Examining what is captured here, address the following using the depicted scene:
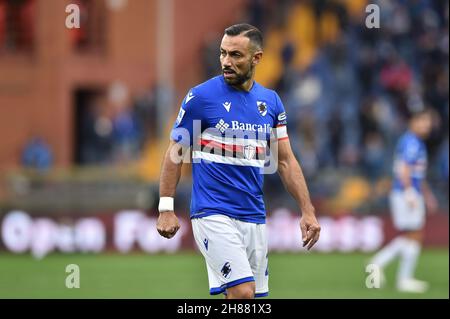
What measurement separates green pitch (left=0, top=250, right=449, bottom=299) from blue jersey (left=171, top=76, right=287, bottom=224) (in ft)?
17.6

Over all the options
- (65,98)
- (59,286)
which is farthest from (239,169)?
(65,98)

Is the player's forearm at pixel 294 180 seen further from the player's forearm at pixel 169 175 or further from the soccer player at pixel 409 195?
the soccer player at pixel 409 195

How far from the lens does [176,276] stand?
1620cm

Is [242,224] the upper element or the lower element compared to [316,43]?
lower

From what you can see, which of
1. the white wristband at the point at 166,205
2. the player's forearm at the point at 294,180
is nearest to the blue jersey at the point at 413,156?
the player's forearm at the point at 294,180

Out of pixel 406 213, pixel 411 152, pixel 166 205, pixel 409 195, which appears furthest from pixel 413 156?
pixel 166 205

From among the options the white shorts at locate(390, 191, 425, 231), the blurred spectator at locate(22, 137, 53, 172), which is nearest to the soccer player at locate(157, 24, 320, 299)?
the white shorts at locate(390, 191, 425, 231)

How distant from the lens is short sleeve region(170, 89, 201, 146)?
7848 mm

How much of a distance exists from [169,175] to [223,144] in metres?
0.46

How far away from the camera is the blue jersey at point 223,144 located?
7.89m

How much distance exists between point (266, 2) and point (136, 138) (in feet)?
16.3

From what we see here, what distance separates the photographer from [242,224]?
7.95m

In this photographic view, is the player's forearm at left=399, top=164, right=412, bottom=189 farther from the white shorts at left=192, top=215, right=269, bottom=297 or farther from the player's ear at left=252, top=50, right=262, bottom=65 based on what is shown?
the player's ear at left=252, top=50, right=262, bottom=65
